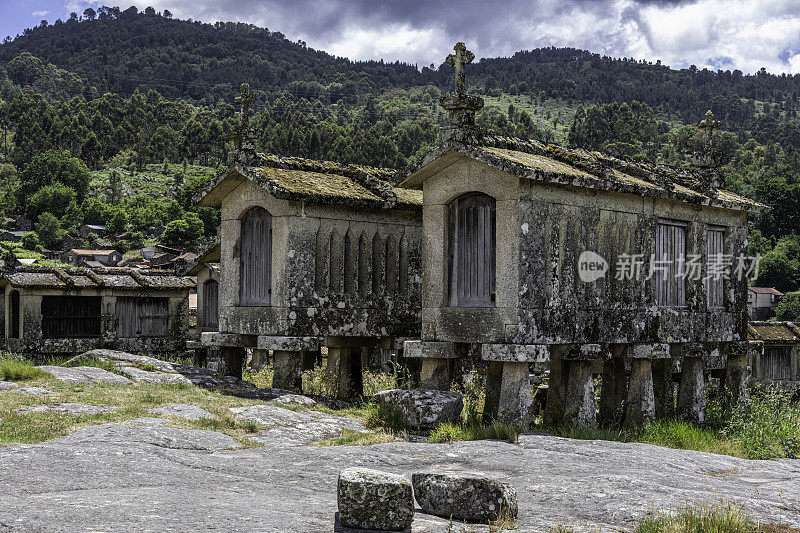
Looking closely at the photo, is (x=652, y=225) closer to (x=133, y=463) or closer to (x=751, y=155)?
(x=133, y=463)

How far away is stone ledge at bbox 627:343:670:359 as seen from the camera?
13.9m

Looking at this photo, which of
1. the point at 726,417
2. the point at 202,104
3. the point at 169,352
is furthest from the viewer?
the point at 202,104

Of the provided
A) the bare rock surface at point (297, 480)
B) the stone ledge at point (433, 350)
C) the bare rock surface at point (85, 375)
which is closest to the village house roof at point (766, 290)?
the stone ledge at point (433, 350)

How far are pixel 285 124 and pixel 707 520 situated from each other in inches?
4277

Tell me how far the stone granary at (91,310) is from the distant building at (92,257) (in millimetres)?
50249

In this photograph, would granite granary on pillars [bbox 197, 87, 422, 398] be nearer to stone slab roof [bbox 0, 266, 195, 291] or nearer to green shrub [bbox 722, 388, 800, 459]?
green shrub [bbox 722, 388, 800, 459]

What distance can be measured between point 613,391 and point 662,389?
144cm

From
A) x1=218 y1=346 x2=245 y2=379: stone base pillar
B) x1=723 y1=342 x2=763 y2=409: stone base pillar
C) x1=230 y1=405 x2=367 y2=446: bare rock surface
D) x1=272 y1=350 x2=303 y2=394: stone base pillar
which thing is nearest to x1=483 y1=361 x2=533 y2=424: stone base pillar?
x1=230 y1=405 x2=367 y2=446: bare rock surface

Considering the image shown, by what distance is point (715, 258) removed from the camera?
639 inches

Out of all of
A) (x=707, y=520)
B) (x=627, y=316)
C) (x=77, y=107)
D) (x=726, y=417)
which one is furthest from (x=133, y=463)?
(x=77, y=107)

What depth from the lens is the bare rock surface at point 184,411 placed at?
11484mm

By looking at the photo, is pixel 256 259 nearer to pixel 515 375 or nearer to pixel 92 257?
pixel 515 375

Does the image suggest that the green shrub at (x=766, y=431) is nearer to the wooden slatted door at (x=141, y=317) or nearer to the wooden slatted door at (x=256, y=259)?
the wooden slatted door at (x=256, y=259)

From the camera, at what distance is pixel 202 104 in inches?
7387
